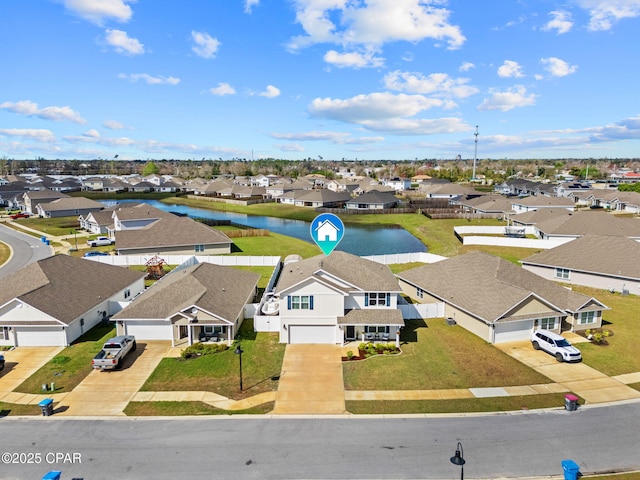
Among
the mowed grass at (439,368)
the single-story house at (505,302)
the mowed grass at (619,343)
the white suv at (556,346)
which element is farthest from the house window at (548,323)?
the mowed grass at (439,368)

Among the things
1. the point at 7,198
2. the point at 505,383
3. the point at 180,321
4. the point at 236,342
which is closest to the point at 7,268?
the point at 180,321

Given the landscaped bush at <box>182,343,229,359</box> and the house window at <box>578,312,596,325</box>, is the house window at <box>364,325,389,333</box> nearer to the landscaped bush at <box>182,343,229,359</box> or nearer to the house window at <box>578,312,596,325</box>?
the landscaped bush at <box>182,343,229,359</box>

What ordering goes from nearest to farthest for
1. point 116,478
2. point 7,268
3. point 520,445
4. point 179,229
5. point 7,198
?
point 116,478, point 520,445, point 7,268, point 179,229, point 7,198

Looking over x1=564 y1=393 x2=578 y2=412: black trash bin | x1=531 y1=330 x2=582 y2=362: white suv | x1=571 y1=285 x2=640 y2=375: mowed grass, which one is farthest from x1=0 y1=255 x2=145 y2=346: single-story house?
x1=571 y1=285 x2=640 y2=375: mowed grass

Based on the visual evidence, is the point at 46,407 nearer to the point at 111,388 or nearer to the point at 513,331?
the point at 111,388

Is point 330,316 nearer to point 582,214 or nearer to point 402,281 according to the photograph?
point 402,281

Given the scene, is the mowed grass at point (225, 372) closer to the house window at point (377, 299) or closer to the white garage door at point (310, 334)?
the white garage door at point (310, 334)
